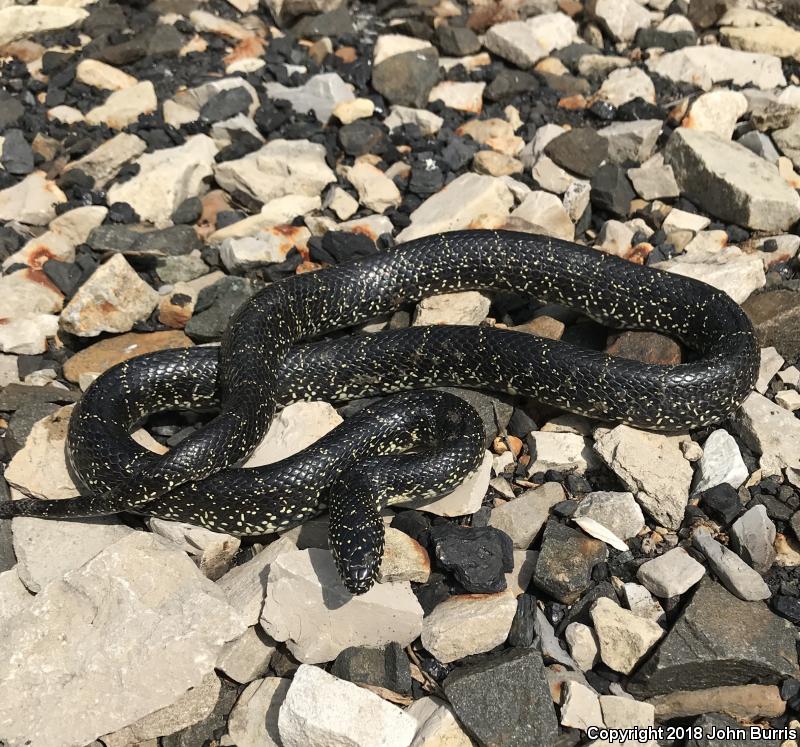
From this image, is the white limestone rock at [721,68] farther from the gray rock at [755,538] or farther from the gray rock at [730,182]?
the gray rock at [755,538]

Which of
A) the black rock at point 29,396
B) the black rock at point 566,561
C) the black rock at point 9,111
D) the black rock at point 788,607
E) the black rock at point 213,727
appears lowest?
the black rock at point 213,727

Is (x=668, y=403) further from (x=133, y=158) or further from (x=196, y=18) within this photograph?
(x=196, y=18)

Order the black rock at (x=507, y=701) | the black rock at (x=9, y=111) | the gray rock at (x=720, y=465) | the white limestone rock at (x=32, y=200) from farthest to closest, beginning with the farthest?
the black rock at (x=9, y=111), the white limestone rock at (x=32, y=200), the gray rock at (x=720, y=465), the black rock at (x=507, y=701)

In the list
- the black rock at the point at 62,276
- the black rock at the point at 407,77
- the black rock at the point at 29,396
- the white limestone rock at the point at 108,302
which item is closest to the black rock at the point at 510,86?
the black rock at the point at 407,77

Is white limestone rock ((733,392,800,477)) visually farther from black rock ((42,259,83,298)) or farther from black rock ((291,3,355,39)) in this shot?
black rock ((291,3,355,39))

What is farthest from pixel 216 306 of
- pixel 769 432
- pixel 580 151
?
pixel 769 432
